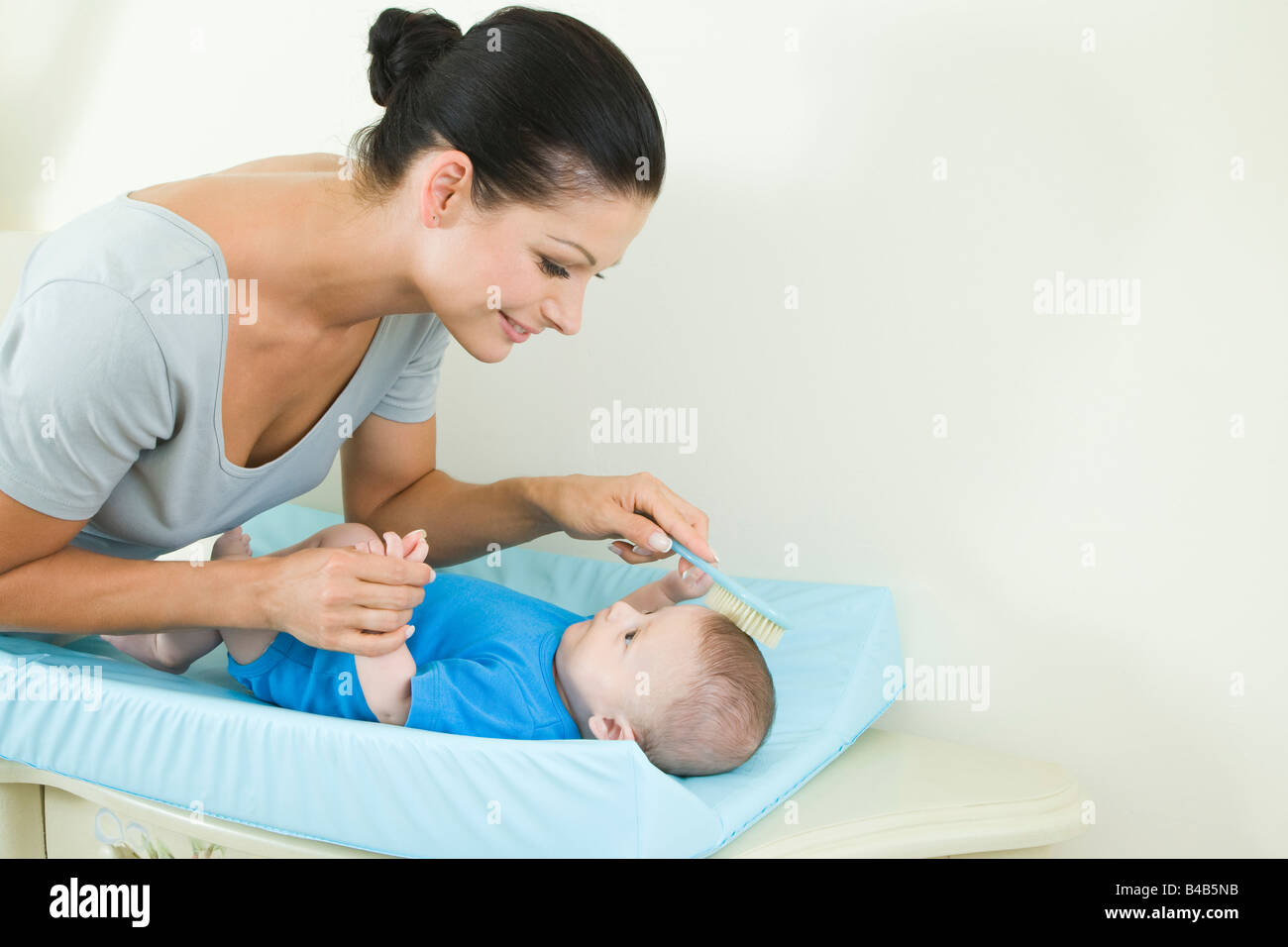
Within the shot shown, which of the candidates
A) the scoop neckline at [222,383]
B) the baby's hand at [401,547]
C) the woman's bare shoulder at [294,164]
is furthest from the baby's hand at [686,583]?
the woman's bare shoulder at [294,164]

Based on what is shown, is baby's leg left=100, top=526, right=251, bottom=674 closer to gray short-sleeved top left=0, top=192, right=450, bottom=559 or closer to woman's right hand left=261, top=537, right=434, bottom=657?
gray short-sleeved top left=0, top=192, right=450, bottom=559

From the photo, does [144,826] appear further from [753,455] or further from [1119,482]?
[1119,482]

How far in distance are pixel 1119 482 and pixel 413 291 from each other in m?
0.99

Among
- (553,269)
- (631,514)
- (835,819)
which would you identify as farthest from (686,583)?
(553,269)

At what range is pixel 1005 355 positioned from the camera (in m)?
1.57

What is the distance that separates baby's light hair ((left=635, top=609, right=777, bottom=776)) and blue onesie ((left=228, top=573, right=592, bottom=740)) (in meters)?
0.13

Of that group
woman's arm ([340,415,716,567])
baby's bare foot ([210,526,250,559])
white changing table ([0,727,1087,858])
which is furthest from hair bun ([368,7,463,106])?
white changing table ([0,727,1087,858])

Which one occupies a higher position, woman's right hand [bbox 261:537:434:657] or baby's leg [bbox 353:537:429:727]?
woman's right hand [bbox 261:537:434:657]

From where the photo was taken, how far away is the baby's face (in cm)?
134

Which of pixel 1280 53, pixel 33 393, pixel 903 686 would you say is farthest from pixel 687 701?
pixel 1280 53

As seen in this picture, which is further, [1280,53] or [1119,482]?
[1119,482]

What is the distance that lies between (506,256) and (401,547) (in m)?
0.36

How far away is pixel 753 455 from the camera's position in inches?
70.6

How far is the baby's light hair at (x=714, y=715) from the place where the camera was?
131 centimetres
